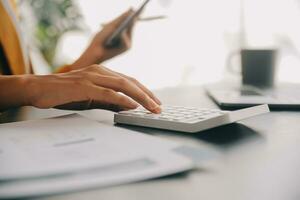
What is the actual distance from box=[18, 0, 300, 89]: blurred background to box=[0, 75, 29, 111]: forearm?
1.17 metres

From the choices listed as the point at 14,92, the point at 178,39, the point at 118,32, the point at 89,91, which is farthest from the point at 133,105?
the point at 178,39

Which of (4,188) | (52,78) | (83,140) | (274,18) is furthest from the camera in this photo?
(274,18)

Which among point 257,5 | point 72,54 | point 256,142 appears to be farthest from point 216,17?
point 256,142

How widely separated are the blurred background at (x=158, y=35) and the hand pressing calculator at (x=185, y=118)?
1.28 m

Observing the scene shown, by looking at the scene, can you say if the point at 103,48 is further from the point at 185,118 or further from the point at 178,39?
the point at 178,39

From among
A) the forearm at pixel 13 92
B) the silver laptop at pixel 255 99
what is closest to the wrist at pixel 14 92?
the forearm at pixel 13 92

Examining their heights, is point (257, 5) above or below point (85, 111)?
above

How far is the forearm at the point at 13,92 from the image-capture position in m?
0.69

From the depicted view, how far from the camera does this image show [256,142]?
502mm

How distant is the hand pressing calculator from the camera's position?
1.76 ft

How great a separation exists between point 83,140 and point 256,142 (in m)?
0.20

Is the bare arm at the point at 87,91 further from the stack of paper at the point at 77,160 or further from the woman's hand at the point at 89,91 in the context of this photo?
the stack of paper at the point at 77,160

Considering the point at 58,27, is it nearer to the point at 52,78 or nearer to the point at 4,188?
the point at 52,78

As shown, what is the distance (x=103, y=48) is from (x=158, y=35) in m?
1.01
